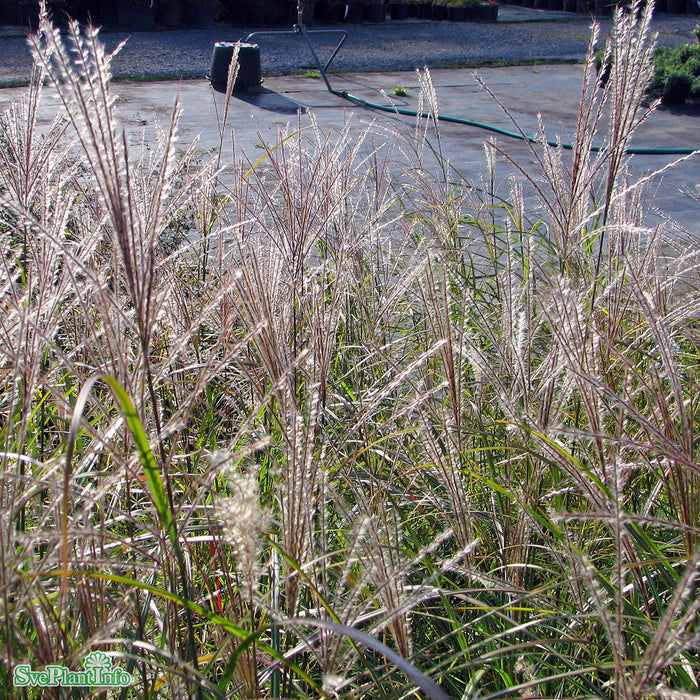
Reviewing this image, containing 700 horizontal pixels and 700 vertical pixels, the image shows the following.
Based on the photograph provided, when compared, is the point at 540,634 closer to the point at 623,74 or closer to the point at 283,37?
the point at 623,74

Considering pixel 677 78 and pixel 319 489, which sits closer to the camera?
pixel 319 489

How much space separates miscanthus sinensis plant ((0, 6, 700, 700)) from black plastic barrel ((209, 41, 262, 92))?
857cm

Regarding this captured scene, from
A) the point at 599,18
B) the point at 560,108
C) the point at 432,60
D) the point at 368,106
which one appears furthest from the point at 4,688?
the point at 599,18

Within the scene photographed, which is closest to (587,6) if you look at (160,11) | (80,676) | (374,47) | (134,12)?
(374,47)

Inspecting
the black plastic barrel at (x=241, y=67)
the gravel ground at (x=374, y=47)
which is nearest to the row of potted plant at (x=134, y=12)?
the gravel ground at (x=374, y=47)

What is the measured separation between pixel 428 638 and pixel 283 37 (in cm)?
1608

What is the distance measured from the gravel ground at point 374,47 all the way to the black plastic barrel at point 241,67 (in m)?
0.99

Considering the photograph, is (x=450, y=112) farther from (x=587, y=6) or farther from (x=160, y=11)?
(x=587, y=6)

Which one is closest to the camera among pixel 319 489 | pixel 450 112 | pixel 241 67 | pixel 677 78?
pixel 319 489

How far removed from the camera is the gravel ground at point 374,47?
39.0 ft

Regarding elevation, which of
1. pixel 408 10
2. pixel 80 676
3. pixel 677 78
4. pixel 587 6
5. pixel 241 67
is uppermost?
pixel 587 6

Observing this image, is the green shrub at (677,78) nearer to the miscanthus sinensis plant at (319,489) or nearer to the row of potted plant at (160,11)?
the miscanthus sinensis plant at (319,489)

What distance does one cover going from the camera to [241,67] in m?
9.98

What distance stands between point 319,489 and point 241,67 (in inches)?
387
